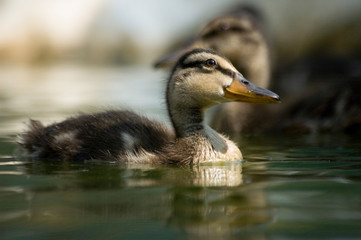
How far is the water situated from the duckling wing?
127mm

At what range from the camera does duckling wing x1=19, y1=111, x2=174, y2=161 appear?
16.5ft

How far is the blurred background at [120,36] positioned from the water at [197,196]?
6.06 metres

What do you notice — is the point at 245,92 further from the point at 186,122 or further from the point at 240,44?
the point at 240,44

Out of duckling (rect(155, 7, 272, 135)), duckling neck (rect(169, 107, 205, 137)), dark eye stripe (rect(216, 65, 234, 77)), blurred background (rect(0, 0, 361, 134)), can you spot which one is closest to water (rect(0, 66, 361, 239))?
duckling neck (rect(169, 107, 205, 137))

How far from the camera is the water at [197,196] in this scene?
3.12 meters

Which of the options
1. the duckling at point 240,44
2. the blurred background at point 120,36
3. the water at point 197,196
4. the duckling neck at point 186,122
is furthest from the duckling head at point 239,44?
the blurred background at point 120,36

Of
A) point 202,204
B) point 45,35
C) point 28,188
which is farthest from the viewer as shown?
point 45,35

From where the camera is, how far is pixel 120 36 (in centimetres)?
1927

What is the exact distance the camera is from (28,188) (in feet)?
13.5

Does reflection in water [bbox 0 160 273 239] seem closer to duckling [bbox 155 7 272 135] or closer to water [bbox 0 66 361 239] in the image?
water [bbox 0 66 361 239]

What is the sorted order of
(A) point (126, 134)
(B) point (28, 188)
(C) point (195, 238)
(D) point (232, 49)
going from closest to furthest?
(C) point (195, 238)
(B) point (28, 188)
(A) point (126, 134)
(D) point (232, 49)

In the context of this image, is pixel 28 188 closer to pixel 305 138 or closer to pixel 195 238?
pixel 195 238

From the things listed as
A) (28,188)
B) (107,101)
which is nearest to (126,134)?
(28,188)

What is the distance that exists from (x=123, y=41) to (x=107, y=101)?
993cm
